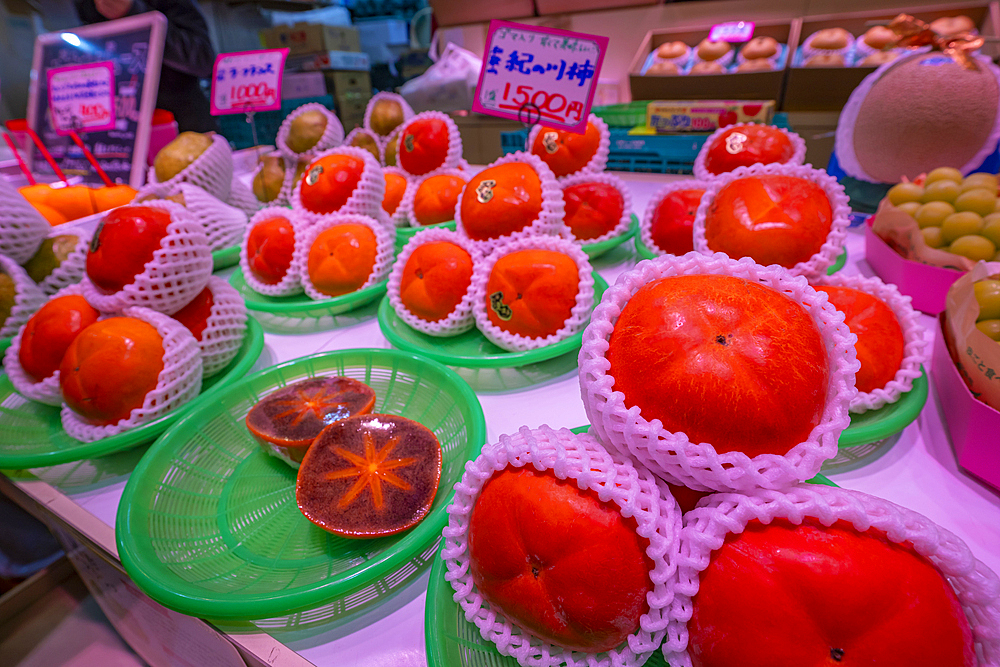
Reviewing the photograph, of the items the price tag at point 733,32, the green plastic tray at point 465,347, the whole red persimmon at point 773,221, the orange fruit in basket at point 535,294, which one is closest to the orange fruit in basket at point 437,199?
the green plastic tray at point 465,347

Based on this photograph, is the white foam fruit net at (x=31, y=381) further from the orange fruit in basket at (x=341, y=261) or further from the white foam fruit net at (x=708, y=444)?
the white foam fruit net at (x=708, y=444)

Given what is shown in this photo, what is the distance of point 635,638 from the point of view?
24.4 inches

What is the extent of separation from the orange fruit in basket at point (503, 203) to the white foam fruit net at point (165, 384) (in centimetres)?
92

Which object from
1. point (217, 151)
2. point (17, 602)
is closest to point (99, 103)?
point (217, 151)

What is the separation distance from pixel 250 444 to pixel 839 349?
1299mm

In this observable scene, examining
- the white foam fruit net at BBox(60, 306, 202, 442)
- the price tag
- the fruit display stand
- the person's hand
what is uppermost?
the person's hand

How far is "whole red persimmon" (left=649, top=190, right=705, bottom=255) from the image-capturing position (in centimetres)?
160

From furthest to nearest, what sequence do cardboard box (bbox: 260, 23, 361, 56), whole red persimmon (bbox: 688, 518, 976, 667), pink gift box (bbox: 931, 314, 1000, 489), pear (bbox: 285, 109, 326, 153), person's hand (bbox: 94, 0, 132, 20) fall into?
cardboard box (bbox: 260, 23, 361, 56), person's hand (bbox: 94, 0, 132, 20), pear (bbox: 285, 109, 326, 153), pink gift box (bbox: 931, 314, 1000, 489), whole red persimmon (bbox: 688, 518, 976, 667)

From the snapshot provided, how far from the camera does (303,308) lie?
65.7 inches

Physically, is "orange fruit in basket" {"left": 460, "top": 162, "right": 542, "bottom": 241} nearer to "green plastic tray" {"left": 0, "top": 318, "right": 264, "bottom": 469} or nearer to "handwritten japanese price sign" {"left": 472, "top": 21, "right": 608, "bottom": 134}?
"handwritten japanese price sign" {"left": 472, "top": 21, "right": 608, "bottom": 134}

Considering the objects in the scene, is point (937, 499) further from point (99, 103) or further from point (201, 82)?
point (201, 82)

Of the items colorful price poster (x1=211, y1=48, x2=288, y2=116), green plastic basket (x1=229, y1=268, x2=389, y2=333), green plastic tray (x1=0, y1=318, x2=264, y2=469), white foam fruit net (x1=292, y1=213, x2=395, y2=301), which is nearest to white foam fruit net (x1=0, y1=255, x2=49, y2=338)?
green plastic tray (x1=0, y1=318, x2=264, y2=469)

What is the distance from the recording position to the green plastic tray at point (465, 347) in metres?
1.29

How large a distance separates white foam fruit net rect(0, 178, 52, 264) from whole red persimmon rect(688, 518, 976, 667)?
7.80ft
